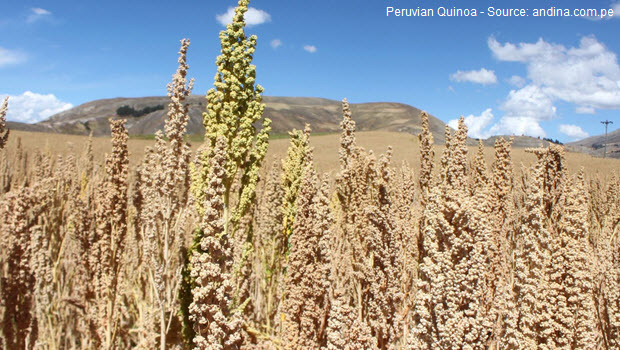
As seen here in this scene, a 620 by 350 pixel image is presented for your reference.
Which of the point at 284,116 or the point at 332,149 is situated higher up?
the point at 284,116

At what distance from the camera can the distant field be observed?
29.2 meters

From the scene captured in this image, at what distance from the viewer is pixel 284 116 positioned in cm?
12900

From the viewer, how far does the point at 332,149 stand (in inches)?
1662

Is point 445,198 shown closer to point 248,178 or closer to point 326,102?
point 248,178

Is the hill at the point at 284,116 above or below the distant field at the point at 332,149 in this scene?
above

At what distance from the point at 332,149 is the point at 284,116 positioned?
88866mm

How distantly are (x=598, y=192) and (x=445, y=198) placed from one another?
1405 cm

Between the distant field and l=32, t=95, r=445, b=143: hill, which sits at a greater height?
l=32, t=95, r=445, b=143: hill

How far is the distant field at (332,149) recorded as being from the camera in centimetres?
2919

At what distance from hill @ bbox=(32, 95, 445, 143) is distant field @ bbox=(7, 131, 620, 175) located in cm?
6027

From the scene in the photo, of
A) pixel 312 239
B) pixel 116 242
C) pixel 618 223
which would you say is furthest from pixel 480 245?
pixel 618 223

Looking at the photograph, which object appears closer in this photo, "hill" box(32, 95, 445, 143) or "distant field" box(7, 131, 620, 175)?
"distant field" box(7, 131, 620, 175)

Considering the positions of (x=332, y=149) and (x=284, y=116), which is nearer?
(x=332, y=149)

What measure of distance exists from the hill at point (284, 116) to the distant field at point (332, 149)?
198 feet
